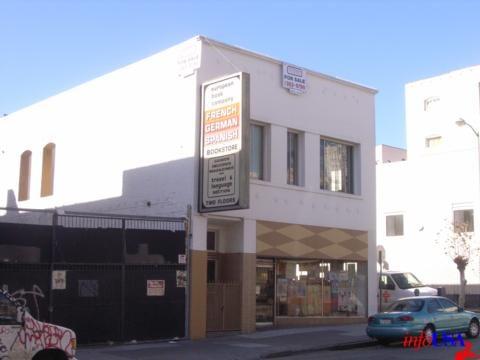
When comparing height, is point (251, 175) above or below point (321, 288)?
above

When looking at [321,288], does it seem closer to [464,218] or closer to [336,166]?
[336,166]

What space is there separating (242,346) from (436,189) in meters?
22.2

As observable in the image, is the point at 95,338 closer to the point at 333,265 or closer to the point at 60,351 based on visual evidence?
the point at 60,351

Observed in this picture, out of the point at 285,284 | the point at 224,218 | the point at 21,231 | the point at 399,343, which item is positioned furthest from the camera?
the point at 285,284

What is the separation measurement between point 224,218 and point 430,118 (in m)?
28.7

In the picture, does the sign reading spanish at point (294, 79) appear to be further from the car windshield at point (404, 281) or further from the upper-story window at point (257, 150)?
the car windshield at point (404, 281)

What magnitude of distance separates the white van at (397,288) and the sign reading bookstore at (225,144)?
10.3 metres

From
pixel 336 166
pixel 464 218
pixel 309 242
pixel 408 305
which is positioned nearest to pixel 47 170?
pixel 309 242

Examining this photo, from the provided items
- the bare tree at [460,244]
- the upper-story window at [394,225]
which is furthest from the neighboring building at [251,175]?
the upper-story window at [394,225]

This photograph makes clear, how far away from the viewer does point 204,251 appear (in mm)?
19078

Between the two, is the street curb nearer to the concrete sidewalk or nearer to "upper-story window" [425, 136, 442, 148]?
the concrete sidewalk

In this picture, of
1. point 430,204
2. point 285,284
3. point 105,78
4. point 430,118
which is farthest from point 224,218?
point 430,118

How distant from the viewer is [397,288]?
88.4 feet

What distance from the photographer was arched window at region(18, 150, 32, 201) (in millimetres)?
26766
